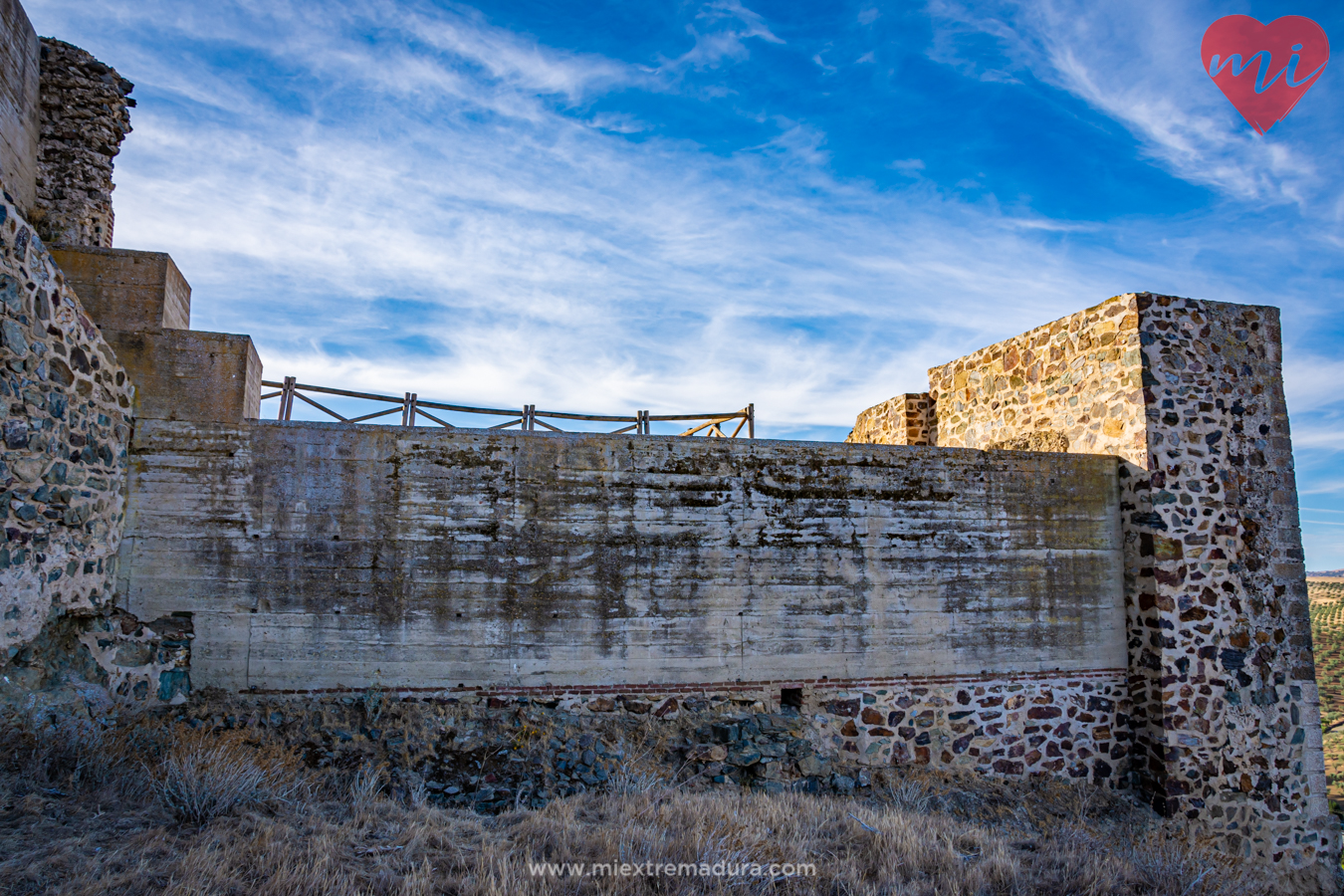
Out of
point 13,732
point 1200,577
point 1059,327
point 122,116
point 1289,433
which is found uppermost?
point 122,116

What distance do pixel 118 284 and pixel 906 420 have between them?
416 inches

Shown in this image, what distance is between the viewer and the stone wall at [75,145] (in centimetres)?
755

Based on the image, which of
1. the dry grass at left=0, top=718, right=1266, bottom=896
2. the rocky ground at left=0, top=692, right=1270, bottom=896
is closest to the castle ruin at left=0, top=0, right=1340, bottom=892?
the rocky ground at left=0, top=692, right=1270, bottom=896

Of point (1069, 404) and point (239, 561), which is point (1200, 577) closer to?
point (1069, 404)

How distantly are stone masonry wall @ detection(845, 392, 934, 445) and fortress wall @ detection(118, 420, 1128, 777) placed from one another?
141 inches

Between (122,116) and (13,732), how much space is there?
625cm

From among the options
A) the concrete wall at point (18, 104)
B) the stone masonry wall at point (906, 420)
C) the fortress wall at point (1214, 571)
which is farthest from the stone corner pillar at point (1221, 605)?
the concrete wall at point (18, 104)

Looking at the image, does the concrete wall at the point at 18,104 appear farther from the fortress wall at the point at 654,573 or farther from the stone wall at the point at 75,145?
the fortress wall at the point at 654,573

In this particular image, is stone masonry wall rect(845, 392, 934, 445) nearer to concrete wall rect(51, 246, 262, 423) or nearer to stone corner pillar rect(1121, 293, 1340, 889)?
stone corner pillar rect(1121, 293, 1340, 889)

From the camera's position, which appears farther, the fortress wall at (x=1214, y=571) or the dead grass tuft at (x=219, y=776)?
the fortress wall at (x=1214, y=571)

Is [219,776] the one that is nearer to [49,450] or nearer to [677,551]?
[49,450]

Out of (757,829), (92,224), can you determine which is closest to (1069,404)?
(757,829)

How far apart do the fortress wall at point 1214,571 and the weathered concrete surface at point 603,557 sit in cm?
53

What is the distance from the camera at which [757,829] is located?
5277 millimetres
